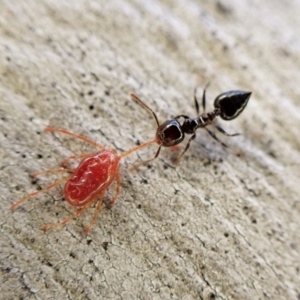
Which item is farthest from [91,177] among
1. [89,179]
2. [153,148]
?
[153,148]

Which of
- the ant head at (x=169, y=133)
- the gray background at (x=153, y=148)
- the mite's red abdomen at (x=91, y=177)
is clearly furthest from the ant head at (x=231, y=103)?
the mite's red abdomen at (x=91, y=177)

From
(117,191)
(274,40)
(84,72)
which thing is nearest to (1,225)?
(117,191)

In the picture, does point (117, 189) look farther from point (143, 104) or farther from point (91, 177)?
point (143, 104)

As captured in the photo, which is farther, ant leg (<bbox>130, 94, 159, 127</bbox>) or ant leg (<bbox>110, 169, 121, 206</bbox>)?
ant leg (<bbox>130, 94, 159, 127</bbox>)

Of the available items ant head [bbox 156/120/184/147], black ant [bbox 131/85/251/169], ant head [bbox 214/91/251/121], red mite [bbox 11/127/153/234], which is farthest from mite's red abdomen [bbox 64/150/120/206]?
ant head [bbox 214/91/251/121]

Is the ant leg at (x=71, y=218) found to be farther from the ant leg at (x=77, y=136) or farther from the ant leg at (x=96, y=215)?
the ant leg at (x=77, y=136)

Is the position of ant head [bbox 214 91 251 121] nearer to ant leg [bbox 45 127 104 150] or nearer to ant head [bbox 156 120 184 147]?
ant head [bbox 156 120 184 147]
